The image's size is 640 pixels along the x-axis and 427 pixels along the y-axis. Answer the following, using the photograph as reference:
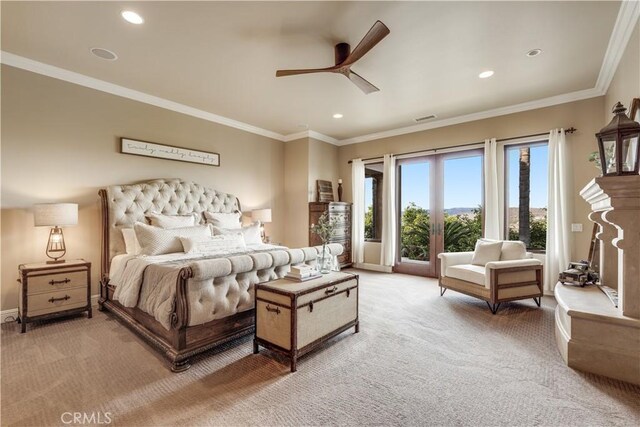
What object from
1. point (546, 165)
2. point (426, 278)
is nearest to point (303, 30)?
point (546, 165)

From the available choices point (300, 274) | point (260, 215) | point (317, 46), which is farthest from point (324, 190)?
point (300, 274)

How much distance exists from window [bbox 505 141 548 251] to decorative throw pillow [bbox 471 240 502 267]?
0.99 m

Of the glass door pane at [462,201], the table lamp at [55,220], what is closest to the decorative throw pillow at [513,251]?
the glass door pane at [462,201]

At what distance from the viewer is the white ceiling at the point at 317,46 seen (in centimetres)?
251

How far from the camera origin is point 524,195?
473 cm

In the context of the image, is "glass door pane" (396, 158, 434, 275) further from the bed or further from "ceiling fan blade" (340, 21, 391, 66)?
"ceiling fan blade" (340, 21, 391, 66)

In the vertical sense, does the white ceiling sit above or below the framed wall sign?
above

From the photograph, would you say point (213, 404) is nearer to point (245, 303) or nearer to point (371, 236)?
point (245, 303)

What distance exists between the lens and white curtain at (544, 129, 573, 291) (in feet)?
13.7

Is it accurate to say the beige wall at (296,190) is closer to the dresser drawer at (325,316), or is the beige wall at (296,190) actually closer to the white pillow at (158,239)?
the white pillow at (158,239)

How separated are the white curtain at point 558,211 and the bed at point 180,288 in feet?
10.7

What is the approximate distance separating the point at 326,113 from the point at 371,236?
2.92 m

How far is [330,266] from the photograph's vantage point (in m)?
3.10

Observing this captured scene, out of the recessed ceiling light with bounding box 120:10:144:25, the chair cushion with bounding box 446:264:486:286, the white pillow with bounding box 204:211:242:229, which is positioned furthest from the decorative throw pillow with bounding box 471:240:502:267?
the recessed ceiling light with bounding box 120:10:144:25
